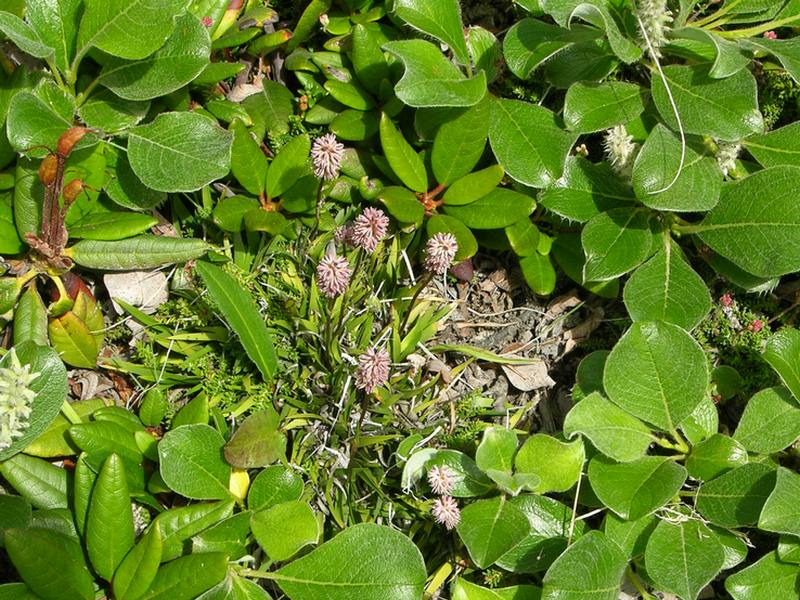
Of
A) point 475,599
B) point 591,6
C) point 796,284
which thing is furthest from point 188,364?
point 796,284

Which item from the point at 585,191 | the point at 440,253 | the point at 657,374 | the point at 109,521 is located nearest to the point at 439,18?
the point at 585,191

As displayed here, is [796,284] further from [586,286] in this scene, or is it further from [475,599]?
[475,599]

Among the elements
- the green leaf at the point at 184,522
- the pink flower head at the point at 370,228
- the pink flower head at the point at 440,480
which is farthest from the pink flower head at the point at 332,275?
the green leaf at the point at 184,522

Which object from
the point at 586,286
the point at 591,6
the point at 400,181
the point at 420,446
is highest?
the point at 591,6

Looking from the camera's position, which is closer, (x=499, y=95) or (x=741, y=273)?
(x=741, y=273)

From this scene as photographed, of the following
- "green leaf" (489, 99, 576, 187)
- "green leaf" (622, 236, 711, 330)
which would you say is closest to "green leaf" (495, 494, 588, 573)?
"green leaf" (622, 236, 711, 330)

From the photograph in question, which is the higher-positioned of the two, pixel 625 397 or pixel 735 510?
pixel 625 397

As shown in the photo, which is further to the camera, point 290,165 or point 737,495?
point 290,165

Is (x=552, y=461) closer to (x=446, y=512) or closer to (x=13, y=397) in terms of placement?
(x=446, y=512)
